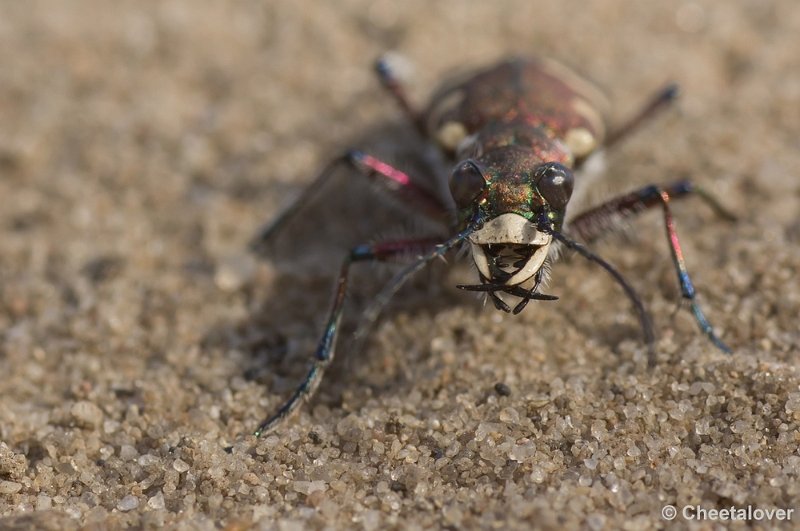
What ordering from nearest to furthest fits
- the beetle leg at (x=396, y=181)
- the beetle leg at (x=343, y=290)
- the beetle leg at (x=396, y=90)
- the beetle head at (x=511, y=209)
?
the beetle head at (x=511, y=209), the beetle leg at (x=343, y=290), the beetle leg at (x=396, y=181), the beetle leg at (x=396, y=90)

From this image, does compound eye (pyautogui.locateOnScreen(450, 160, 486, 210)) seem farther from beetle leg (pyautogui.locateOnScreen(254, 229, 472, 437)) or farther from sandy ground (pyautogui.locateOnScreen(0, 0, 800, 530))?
sandy ground (pyautogui.locateOnScreen(0, 0, 800, 530))

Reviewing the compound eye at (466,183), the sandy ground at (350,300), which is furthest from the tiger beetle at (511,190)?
the sandy ground at (350,300)

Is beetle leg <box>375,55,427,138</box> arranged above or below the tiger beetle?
above

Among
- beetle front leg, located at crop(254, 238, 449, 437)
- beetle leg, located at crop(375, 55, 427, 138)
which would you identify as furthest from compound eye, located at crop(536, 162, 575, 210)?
beetle leg, located at crop(375, 55, 427, 138)

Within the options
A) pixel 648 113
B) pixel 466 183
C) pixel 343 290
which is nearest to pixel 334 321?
pixel 343 290

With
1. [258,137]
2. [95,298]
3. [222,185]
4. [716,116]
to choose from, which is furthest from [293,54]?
[716,116]

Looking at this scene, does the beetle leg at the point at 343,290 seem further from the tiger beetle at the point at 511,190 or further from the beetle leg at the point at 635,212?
the beetle leg at the point at 635,212
